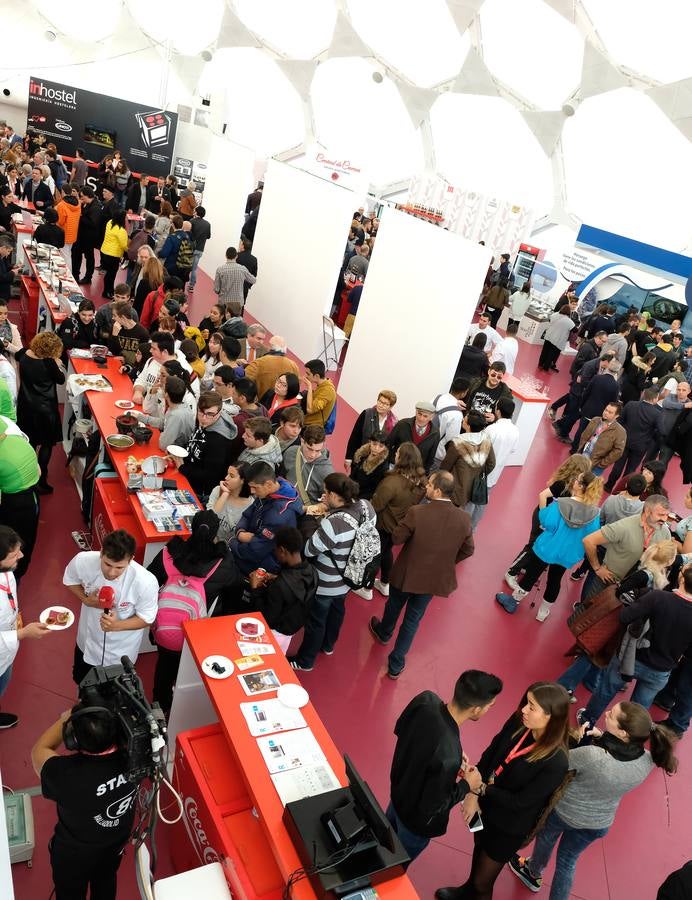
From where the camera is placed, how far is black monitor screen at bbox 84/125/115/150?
16797 mm

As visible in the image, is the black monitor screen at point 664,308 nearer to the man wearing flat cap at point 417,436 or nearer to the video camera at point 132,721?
the man wearing flat cap at point 417,436

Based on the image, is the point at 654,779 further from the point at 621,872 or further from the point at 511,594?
the point at 511,594

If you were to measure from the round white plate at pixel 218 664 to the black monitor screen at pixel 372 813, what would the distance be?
892mm

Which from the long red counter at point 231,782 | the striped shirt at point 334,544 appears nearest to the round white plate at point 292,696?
the long red counter at point 231,782

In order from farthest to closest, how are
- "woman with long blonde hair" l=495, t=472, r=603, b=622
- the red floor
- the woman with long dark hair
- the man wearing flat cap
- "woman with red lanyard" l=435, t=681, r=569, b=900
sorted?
the man wearing flat cap < "woman with long blonde hair" l=495, t=472, r=603, b=622 < the red floor < the woman with long dark hair < "woman with red lanyard" l=435, t=681, r=569, b=900

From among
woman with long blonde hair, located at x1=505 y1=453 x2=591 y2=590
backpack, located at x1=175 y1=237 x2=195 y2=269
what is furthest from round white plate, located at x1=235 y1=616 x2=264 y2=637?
backpack, located at x1=175 y1=237 x2=195 y2=269

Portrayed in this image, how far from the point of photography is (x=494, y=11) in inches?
776

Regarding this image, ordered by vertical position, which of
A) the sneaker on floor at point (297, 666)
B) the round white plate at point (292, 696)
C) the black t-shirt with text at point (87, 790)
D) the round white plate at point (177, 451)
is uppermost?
the black t-shirt with text at point (87, 790)

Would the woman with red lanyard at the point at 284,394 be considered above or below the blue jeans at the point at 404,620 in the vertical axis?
above

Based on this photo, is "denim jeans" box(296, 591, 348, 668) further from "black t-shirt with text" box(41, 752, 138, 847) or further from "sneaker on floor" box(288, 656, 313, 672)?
"black t-shirt with text" box(41, 752, 138, 847)

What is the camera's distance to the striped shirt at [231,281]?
9.27 metres

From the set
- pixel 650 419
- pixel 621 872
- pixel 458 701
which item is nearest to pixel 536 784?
pixel 458 701

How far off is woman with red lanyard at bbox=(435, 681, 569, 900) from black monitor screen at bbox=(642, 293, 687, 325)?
13.0 meters

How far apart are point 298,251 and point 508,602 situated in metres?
6.70
